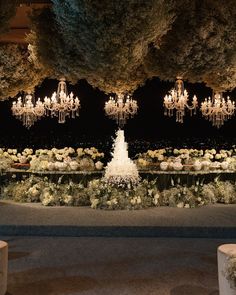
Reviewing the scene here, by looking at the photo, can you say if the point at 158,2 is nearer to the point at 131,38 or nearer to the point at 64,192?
the point at 131,38

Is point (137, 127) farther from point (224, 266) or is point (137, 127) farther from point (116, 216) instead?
point (224, 266)

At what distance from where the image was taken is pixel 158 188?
9641 millimetres

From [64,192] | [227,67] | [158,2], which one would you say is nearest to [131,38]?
[158,2]

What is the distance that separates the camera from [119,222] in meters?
7.66

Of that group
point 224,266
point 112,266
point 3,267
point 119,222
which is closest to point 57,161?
point 119,222

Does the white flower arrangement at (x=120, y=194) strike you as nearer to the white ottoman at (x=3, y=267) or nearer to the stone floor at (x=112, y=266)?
the stone floor at (x=112, y=266)

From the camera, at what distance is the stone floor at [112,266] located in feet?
16.1

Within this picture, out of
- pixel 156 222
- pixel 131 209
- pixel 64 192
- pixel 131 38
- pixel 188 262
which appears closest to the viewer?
pixel 188 262

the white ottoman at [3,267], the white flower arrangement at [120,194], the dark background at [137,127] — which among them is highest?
the dark background at [137,127]

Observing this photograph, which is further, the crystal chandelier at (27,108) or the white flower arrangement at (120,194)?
the crystal chandelier at (27,108)

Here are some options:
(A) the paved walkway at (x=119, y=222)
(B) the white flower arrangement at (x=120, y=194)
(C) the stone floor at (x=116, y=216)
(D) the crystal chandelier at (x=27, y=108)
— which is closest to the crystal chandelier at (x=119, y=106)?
(D) the crystal chandelier at (x=27, y=108)

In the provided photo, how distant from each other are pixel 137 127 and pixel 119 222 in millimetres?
6488

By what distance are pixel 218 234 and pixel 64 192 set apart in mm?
3383

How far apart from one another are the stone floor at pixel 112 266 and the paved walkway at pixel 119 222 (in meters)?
0.21
